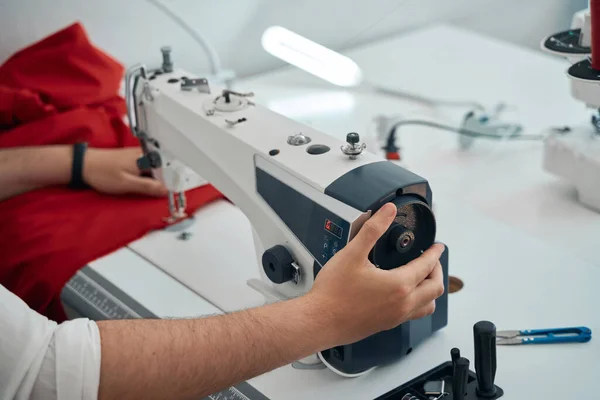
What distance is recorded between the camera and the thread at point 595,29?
3.77 feet

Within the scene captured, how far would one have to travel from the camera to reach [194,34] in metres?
2.47

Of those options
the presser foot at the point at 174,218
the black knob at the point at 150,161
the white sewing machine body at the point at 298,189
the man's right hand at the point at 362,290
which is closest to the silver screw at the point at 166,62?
the white sewing machine body at the point at 298,189

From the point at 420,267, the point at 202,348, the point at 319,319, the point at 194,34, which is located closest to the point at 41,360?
the point at 202,348

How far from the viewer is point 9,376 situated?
3.06ft

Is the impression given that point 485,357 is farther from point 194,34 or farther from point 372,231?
point 194,34

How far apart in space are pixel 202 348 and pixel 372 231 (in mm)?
290

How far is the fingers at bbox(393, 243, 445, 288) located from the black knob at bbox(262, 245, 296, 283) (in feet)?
0.68

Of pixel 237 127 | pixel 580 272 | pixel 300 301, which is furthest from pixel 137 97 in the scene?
pixel 580 272

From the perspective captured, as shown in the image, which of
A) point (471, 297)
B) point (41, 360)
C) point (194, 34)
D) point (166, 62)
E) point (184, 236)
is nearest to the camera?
point (41, 360)

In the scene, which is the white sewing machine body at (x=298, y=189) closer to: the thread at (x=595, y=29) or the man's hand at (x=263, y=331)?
the man's hand at (x=263, y=331)

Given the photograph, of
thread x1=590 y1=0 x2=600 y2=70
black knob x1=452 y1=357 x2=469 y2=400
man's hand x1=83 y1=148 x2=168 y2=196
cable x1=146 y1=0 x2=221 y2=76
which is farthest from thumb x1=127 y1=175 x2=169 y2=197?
thread x1=590 y1=0 x2=600 y2=70

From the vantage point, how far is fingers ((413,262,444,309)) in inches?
44.6

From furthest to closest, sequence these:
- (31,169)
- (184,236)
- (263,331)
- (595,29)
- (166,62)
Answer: (31,169) < (184,236) < (166,62) < (595,29) < (263,331)

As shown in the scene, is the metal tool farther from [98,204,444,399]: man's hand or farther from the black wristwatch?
the black wristwatch
